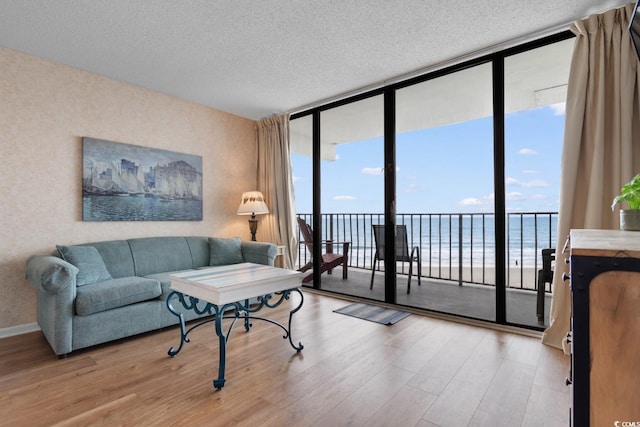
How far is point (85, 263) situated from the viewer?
263 centimetres

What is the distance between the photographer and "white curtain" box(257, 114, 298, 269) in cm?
438

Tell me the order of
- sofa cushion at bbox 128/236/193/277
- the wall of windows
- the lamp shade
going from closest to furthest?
1. the wall of windows
2. sofa cushion at bbox 128/236/193/277
3. the lamp shade

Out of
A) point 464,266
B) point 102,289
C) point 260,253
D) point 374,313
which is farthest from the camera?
point 464,266

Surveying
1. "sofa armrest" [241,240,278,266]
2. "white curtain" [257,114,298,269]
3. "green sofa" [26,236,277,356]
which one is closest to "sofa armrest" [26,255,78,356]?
"green sofa" [26,236,277,356]

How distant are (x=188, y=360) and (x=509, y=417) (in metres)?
1.96

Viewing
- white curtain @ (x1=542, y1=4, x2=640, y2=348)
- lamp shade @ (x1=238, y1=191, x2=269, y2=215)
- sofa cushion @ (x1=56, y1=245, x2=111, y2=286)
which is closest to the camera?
white curtain @ (x1=542, y1=4, x2=640, y2=348)

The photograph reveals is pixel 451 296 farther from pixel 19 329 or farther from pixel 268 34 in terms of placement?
pixel 19 329

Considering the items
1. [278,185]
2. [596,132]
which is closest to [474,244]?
[596,132]

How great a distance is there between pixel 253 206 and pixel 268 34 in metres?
2.19

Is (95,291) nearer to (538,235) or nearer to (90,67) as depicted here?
(90,67)

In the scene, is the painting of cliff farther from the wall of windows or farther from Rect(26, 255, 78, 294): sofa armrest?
the wall of windows

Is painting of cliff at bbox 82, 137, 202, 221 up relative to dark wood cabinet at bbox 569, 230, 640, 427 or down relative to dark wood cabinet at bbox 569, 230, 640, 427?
up

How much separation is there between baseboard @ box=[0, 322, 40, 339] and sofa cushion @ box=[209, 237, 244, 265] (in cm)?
162

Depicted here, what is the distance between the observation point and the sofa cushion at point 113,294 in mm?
2279
